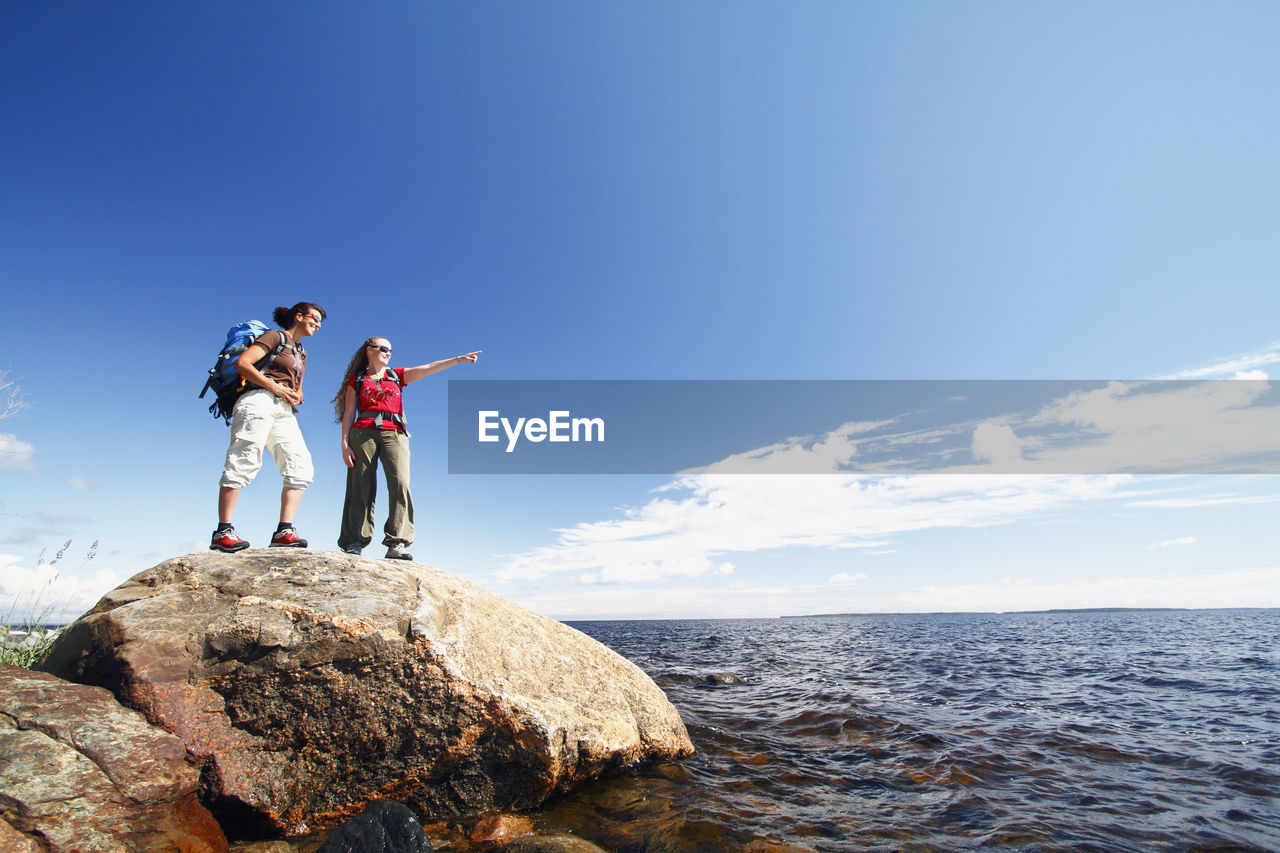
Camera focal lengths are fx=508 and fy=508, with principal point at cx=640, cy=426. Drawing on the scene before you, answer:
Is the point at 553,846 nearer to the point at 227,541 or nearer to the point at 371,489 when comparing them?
the point at 227,541

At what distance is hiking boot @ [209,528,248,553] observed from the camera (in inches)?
205

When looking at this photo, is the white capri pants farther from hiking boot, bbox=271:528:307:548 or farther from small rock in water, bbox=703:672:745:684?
small rock in water, bbox=703:672:745:684

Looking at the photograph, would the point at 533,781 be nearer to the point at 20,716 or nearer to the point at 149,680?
the point at 149,680

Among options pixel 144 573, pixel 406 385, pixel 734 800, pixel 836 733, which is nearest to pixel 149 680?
pixel 144 573

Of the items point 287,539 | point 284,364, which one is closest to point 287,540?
point 287,539

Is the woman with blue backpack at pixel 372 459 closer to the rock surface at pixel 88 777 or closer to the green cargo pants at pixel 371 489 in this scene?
the green cargo pants at pixel 371 489

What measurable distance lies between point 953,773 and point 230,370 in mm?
9400

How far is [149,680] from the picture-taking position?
12.8ft

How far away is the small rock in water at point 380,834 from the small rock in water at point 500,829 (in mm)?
678

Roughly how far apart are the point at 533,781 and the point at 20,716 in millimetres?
3737

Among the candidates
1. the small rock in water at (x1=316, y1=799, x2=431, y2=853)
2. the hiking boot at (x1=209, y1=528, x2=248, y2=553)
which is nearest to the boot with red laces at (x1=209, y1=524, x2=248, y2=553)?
the hiking boot at (x1=209, y1=528, x2=248, y2=553)

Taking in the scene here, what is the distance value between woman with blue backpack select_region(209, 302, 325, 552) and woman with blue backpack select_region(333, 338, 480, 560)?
803mm

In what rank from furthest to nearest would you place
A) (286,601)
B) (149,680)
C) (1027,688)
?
(1027,688) → (286,601) → (149,680)

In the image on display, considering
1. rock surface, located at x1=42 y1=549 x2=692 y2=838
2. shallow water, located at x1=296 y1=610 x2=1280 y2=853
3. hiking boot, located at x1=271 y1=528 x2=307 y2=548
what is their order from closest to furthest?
rock surface, located at x1=42 y1=549 x2=692 y2=838 → shallow water, located at x1=296 y1=610 x2=1280 y2=853 → hiking boot, located at x1=271 y1=528 x2=307 y2=548
